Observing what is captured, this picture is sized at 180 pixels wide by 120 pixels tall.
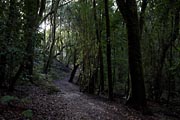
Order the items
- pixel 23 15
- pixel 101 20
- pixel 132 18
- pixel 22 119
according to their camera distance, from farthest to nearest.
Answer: pixel 101 20
pixel 132 18
pixel 23 15
pixel 22 119

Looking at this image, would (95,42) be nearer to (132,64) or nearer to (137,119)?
(132,64)

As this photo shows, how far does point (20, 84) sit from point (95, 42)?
5885mm

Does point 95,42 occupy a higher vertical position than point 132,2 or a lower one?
lower

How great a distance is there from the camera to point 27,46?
1038 cm

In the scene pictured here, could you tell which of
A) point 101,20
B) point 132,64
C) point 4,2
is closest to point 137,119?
point 132,64

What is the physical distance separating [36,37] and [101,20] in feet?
30.1

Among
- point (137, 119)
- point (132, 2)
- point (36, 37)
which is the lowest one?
point (137, 119)

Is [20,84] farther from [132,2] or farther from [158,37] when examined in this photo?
[158,37]

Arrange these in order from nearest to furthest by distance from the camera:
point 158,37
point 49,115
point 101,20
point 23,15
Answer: point 49,115 < point 23,15 < point 101,20 < point 158,37

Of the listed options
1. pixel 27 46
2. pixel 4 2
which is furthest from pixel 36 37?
pixel 4 2

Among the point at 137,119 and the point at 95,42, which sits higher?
the point at 95,42

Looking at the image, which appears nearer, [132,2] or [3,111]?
[3,111]

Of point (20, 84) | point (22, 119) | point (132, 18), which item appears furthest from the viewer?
point (20, 84)

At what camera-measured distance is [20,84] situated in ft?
46.9
